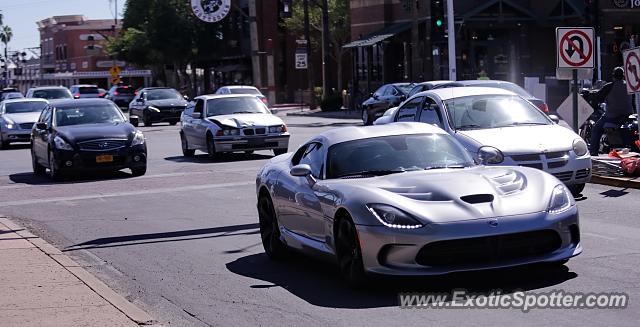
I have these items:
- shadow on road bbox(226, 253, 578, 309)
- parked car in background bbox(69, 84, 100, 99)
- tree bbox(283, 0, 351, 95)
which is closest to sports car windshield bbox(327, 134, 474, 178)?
shadow on road bbox(226, 253, 578, 309)

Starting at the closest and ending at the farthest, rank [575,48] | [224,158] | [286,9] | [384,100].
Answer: [575,48]
[224,158]
[384,100]
[286,9]

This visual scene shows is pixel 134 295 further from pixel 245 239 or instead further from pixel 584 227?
pixel 584 227

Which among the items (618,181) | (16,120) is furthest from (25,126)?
(618,181)

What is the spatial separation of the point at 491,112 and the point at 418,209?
300 inches

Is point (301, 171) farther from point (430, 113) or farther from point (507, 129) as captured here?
point (430, 113)

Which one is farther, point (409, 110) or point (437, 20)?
point (437, 20)

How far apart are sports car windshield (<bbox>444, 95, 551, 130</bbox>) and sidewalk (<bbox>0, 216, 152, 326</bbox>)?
6.46m

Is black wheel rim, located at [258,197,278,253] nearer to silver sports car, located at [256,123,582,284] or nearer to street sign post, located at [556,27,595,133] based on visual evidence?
silver sports car, located at [256,123,582,284]

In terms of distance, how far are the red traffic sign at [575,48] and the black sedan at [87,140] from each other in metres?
9.08

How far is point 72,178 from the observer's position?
2294 centimetres

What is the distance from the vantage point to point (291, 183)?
1041cm

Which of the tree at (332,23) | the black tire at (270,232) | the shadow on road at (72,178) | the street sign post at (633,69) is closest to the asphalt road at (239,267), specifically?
the black tire at (270,232)

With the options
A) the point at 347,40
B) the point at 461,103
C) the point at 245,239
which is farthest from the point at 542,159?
the point at 347,40

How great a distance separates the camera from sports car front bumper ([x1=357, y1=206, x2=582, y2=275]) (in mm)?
8383
